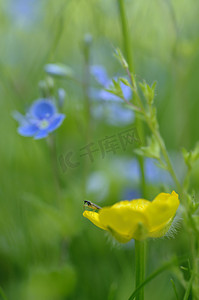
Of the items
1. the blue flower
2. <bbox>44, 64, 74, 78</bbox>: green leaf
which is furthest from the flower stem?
<bbox>44, 64, 74, 78</bbox>: green leaf

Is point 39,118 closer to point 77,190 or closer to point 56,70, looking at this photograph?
point 56,70

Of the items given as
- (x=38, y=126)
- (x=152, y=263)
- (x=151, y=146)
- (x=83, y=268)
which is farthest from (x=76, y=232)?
(x=151, y=146)

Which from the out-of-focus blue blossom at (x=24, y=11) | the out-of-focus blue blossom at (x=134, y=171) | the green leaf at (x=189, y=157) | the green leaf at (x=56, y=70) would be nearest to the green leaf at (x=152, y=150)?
the green leaf at (x=189, y=157)

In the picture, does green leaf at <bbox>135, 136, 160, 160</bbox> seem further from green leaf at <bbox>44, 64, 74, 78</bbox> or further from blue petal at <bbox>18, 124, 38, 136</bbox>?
green leaf at <bbox>44, 64, 74, 78</bbox>

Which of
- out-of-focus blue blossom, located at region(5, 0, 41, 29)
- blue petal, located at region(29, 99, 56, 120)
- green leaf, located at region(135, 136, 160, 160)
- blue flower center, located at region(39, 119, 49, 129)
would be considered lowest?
green leaf, located at region(135, 136, 160, 160)

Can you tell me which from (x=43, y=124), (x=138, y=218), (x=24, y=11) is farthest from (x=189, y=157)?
(x=24, y=11)

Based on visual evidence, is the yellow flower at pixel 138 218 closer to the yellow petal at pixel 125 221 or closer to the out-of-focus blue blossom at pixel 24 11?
the yellow petal at pixel 125 221

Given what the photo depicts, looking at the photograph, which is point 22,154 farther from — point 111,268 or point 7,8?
point 7,8

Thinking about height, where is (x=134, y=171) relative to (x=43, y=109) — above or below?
below
